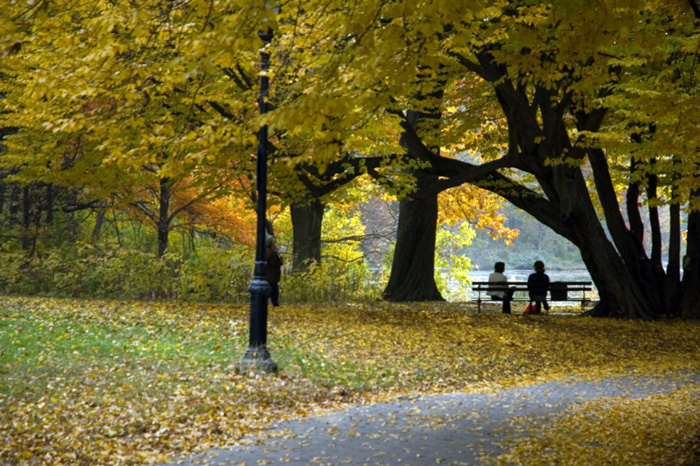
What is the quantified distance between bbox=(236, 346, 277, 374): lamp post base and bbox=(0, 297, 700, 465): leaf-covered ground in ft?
0.62

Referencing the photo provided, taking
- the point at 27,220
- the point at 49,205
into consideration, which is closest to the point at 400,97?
the point at 49,205

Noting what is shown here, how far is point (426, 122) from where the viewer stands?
2048 centimetres

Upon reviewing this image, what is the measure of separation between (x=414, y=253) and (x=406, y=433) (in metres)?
15.9

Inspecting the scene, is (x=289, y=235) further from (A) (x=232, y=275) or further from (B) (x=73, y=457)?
(B) (x=73, y=457)

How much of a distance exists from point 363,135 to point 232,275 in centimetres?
538

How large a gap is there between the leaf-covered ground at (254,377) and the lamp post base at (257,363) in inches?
7.5

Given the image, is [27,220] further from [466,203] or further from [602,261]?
[466,203]

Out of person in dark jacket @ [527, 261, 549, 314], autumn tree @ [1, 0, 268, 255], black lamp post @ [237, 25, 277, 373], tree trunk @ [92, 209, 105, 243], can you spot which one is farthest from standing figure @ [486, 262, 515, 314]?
tree trunk @ [92, 209, 105, 243]

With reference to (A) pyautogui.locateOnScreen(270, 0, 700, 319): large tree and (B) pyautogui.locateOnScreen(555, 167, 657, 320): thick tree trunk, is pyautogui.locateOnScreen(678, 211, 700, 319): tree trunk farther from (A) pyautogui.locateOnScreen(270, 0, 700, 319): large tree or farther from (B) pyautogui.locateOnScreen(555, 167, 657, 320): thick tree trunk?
(B) pyautogui.locateOnScreen(555, 167, 657, 320): thick tree trunk

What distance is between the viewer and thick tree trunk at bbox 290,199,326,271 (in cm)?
2239

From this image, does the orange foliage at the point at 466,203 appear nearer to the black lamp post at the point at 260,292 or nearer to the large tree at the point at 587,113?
the large tree at the point at 587,113

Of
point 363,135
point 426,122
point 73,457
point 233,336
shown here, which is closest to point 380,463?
point 73,457

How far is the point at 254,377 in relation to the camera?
32.9 feet

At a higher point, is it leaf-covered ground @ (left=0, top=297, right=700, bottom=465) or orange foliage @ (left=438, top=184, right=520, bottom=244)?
orange foliage @ (left=438, top=184, right=520, bottom=244)
